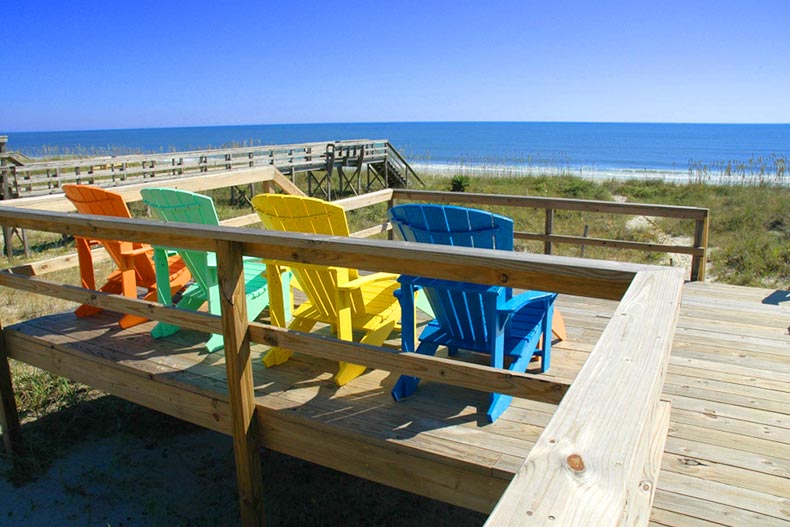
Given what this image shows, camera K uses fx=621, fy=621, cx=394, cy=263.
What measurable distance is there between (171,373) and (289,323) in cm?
66

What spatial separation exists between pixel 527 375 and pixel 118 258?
2.74 m

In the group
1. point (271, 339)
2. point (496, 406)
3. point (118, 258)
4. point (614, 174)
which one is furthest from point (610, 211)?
point (614, 174)

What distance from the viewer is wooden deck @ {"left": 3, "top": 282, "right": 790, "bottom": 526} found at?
7.38ft

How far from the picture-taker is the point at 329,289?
3066 millimetres

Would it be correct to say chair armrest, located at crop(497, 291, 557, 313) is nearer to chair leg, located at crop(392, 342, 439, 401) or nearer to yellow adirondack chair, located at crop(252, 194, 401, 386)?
chair leg, located at crop(392, 342, 439, 401)

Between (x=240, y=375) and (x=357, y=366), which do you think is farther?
(x=357, y=366)

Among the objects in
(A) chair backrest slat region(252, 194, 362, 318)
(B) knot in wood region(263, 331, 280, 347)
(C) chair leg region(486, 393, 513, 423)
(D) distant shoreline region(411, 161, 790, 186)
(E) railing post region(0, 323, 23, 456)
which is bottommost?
(D) distant shoreline region(411, 161, 790, 186)

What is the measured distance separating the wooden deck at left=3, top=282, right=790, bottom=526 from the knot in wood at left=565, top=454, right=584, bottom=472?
A: 48.1 inches

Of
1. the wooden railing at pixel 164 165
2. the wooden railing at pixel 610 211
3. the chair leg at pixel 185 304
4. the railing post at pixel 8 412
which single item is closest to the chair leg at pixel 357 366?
the chair leg at pixel 185 304

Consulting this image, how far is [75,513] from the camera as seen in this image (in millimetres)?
3225

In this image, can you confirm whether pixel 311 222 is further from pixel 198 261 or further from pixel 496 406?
pixel 496 406

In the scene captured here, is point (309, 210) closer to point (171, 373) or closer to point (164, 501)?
point (171, 373)

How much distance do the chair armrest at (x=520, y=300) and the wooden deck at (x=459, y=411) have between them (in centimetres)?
45

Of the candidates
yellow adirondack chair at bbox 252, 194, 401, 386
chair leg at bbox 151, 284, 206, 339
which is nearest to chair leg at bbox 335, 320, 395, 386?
yellow adirondack chair at bbox 252, 194, 401, 386
